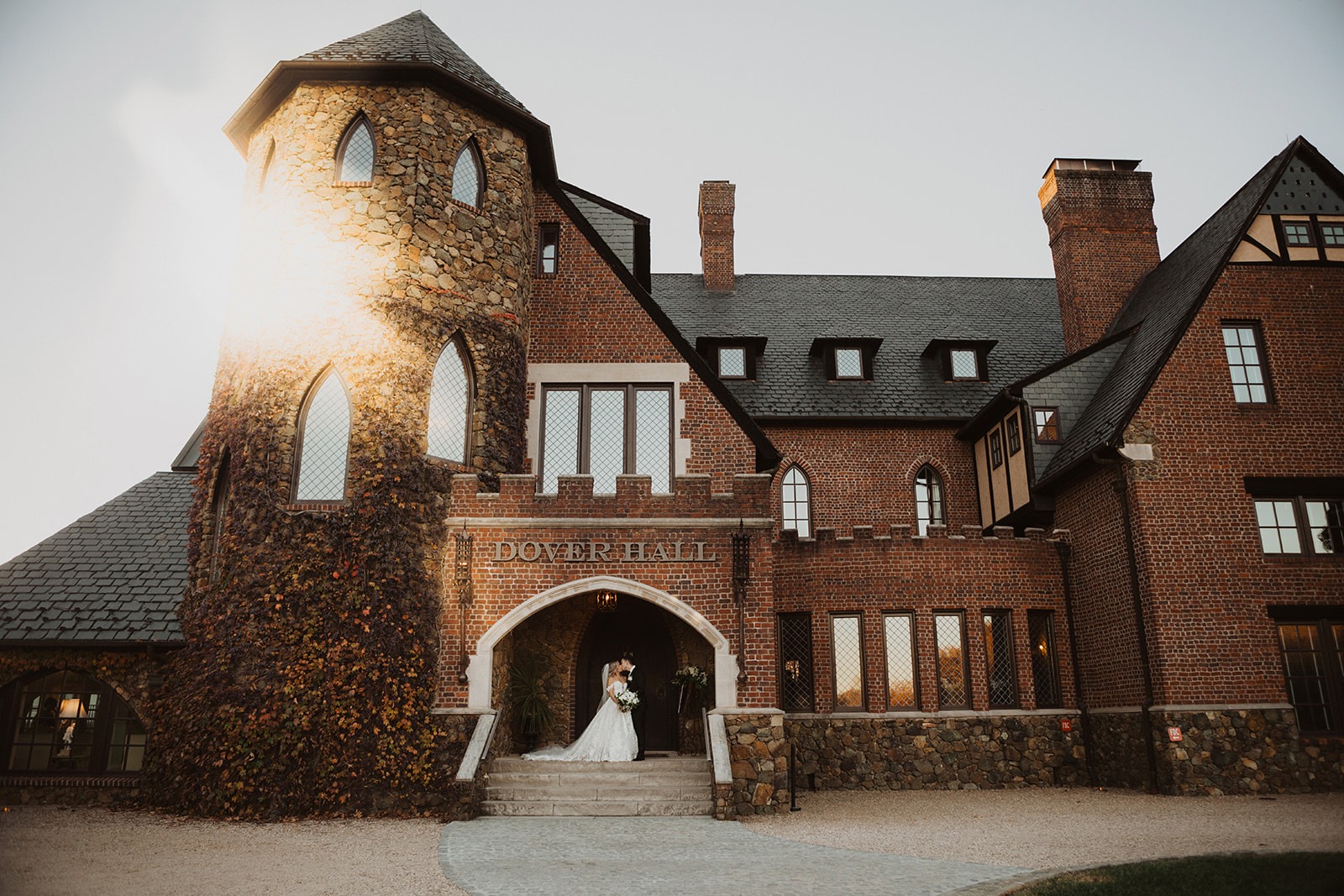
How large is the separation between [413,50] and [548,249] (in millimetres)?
Result: 3930

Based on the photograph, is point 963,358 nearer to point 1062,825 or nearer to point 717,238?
point 717,238

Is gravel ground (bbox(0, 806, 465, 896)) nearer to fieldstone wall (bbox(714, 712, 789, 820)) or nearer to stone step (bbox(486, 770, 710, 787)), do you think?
stone step (bbox(486, 770, 710, 787))

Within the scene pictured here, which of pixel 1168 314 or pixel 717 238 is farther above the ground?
pixel 717 238

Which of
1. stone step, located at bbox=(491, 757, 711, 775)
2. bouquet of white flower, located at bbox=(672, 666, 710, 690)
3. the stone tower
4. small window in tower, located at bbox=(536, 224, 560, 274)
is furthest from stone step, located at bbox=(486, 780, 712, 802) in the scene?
small window in tower, located at bbox=(536, 224, 560, 274)

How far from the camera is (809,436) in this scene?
69.8 ft

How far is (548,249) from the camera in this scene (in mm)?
17141

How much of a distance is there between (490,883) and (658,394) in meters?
9.53

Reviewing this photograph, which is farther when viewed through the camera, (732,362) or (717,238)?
(717,238)

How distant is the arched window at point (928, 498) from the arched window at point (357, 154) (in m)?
13.4

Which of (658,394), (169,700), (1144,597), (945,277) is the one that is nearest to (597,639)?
(658,394)

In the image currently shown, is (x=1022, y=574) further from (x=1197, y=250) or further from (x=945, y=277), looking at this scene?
(x=945, y=277)

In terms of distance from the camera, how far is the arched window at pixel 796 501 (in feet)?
69.0

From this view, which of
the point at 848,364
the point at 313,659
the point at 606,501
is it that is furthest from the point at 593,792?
the point at 848,364

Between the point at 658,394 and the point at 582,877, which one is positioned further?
the point at 658,394
